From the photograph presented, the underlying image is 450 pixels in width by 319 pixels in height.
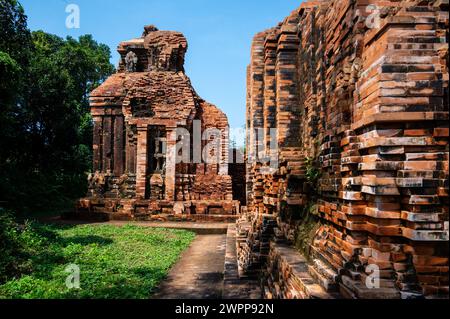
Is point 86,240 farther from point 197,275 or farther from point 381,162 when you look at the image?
point 381,162

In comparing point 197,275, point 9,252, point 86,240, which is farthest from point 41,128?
point 197,275

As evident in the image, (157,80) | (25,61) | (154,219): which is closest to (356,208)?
(154,219)

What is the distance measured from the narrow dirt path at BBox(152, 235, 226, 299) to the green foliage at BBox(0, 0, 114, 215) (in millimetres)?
11735

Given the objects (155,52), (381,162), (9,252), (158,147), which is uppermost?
(155,52)

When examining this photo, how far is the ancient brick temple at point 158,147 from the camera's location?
13.0m

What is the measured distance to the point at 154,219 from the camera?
12531 mm

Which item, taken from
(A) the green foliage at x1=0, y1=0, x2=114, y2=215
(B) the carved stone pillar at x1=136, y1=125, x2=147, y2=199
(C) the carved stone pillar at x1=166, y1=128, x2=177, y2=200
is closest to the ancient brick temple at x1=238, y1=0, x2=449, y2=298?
(C) the carved stone pillar at x1=166, y1=128, x2=177, y2=200

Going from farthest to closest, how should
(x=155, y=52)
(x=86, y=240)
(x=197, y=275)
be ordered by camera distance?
(x=155, y=52) < (x=86, y=240) < (x=197, y=275)

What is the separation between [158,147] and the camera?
13797mm

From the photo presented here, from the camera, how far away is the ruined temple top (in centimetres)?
1463

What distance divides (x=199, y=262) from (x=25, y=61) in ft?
47.7

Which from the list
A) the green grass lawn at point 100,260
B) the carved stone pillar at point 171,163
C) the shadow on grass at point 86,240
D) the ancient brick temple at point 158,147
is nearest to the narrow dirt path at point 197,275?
the green grass lawn at point 100,260

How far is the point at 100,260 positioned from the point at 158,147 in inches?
291

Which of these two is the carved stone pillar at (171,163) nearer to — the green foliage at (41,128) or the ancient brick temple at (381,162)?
the green foliage at (41,128)
